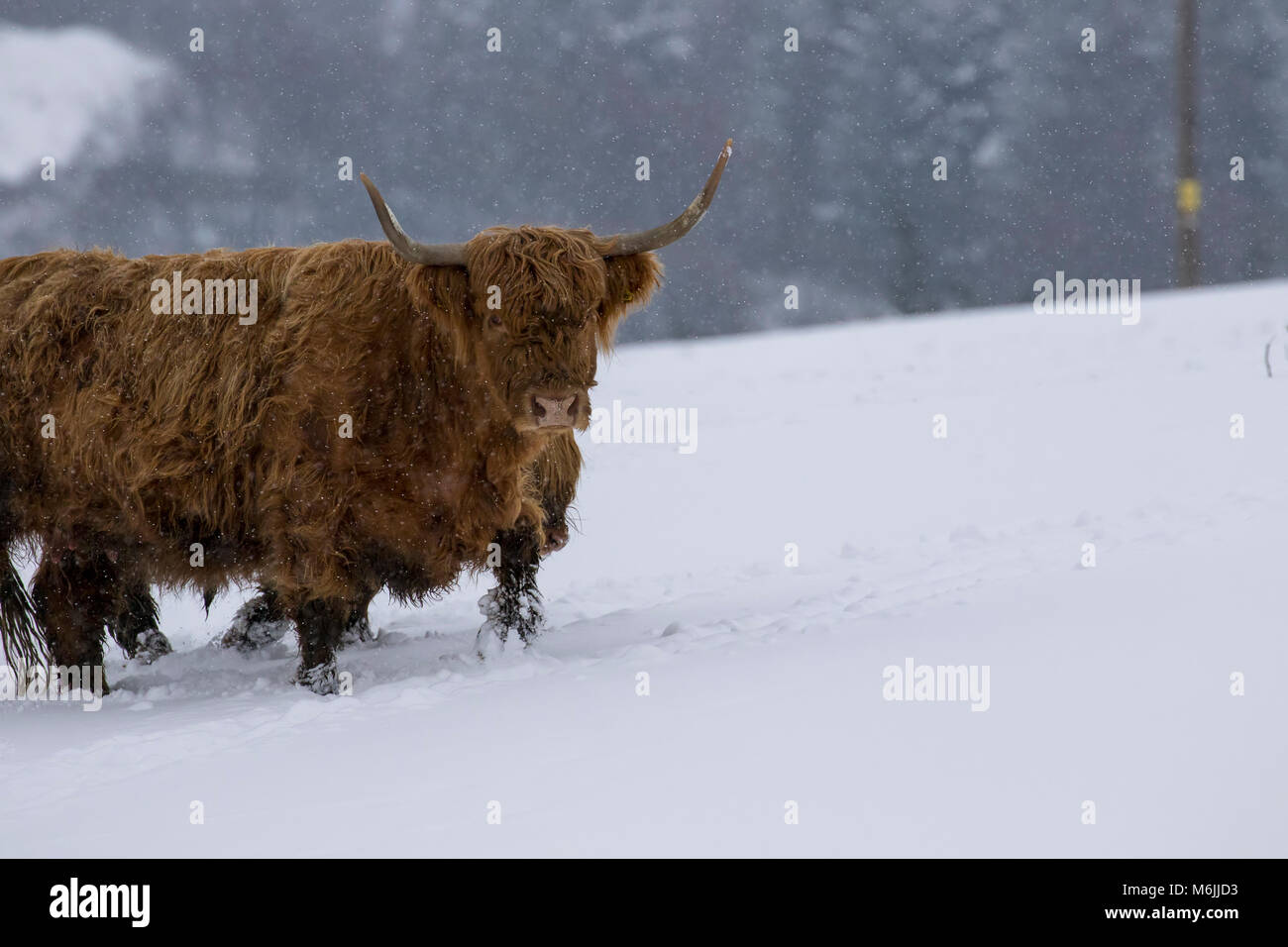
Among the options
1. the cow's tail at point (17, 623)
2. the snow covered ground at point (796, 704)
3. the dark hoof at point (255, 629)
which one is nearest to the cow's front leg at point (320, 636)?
the snow covered ground at point (796, 704)

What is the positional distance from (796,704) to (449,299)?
5.68ft

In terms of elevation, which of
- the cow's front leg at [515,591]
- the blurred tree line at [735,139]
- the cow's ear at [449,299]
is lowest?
the cow's front leg at [515,591]

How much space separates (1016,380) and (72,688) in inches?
311

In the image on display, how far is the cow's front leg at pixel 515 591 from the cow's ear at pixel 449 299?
2.71 feet

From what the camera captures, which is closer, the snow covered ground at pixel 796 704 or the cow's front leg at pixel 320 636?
the snow covered ground at pixel 796 704

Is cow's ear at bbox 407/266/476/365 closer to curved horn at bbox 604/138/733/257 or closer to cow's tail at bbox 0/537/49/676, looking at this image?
curved horn at bbox 604/138/733/257

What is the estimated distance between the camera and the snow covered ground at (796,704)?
8.16 feet

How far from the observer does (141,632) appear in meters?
5.50

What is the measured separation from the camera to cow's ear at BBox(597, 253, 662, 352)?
4.26m

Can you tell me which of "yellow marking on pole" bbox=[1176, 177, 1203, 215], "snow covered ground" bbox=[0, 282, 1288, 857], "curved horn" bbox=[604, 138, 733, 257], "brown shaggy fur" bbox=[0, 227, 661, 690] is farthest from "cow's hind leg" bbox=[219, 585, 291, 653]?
"yellow marking on pole" bbox=[1176, 177, 1203, 215]

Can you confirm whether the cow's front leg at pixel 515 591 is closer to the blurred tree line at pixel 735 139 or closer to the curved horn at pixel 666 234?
the curved horn at pixel 666 234

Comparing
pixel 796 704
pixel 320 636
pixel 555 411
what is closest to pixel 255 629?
pixel 320 636

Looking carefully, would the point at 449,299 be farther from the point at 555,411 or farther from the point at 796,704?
the point at 796,704
